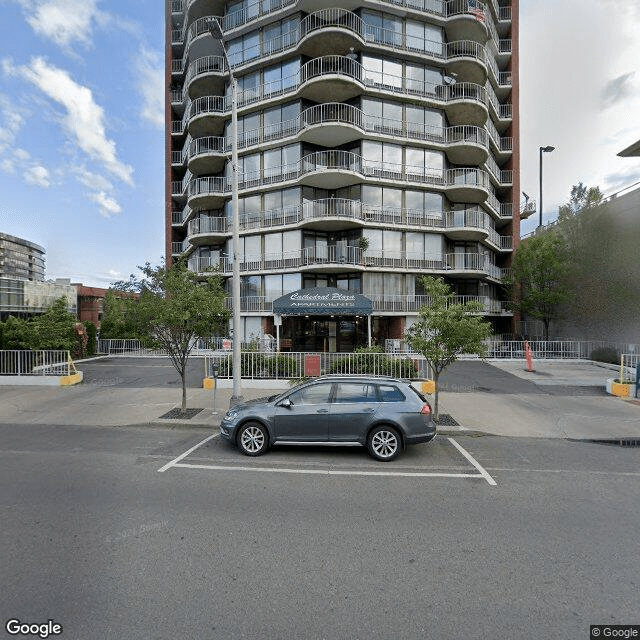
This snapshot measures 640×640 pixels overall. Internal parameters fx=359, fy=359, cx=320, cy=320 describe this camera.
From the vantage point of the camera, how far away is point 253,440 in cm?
713

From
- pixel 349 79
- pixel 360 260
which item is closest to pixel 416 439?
pixel 360 260

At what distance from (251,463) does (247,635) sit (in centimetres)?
394

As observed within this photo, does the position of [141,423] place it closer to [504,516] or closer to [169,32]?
[504,516]

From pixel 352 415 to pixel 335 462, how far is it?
3.01 ft

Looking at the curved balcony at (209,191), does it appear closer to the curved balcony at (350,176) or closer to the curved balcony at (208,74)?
the curved balcony at (350,176)

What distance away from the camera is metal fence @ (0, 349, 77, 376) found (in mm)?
15125

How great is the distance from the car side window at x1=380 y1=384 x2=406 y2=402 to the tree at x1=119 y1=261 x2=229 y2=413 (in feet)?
18.2

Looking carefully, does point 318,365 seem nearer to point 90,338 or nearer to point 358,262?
point 358,262

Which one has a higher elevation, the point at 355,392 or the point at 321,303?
the point at 321,303

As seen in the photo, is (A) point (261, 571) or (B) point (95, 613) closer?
(B) point (95, 613)

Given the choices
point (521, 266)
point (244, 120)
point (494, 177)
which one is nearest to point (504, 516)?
point (521, 266)

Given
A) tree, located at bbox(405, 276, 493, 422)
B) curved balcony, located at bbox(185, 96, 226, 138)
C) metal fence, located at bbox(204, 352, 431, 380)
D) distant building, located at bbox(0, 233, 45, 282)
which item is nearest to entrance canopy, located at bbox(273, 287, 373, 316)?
metal fence, located at bbox(204, 352, 431, 380)

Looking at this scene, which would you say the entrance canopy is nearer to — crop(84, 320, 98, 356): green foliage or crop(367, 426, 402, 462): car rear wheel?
crop(367, 426, 402, 462): car rear wheel

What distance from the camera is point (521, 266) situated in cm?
2558
